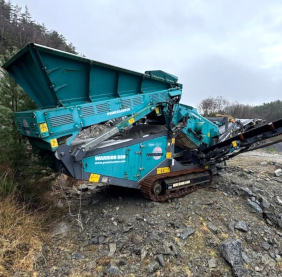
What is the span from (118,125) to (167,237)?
2.19 meters

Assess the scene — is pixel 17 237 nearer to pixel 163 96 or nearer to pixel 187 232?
pixel 187 232

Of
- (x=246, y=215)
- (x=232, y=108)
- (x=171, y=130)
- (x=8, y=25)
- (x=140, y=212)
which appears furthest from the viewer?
(x=232, y=108)

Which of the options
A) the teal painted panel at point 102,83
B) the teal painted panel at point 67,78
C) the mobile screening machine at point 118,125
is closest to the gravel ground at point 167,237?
the mobile screening machine at point 118,125

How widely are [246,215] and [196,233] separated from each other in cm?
145

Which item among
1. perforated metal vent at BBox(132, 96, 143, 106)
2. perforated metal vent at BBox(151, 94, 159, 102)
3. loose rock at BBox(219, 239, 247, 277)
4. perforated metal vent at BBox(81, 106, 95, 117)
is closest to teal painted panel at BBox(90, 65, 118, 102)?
perforated metal vent at BBox(81, 106, 95, 117)

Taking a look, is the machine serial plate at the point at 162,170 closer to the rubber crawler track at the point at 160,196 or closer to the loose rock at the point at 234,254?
the rubber crawler track at the point at 160,196

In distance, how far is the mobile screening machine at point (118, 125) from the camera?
397 centimetres

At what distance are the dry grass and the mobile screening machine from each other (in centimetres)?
113

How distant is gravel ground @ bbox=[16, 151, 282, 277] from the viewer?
3.65 metres

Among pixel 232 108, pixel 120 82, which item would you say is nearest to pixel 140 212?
pixel 120 82

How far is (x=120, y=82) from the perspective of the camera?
4.84m

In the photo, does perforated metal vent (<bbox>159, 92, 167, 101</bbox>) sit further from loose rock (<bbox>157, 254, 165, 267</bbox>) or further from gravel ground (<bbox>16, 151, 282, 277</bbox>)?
loose rock (<bbox>157, 254, 165, 267</bbox>)

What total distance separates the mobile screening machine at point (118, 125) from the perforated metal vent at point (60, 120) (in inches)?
0.6

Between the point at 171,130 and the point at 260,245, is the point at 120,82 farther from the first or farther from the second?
the point at 260,245
